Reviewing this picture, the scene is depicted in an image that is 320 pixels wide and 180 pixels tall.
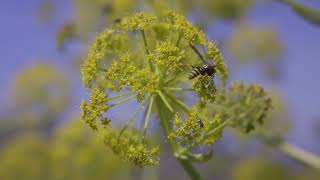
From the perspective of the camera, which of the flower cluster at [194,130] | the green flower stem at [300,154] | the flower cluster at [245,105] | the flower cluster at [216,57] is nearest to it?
the flower cluster at [194,130]

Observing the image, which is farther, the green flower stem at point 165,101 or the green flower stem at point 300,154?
the green flower stem at point 300,154

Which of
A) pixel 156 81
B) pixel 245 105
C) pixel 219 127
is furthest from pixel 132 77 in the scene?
pixel 245 105

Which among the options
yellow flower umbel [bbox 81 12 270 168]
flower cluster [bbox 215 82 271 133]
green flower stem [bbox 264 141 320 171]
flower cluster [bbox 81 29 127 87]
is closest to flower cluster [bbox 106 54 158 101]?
yellow flower umbel [bbox 81 12 270 168]

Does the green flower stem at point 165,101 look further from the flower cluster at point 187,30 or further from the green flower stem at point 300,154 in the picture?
the green flower stem at point 300,154

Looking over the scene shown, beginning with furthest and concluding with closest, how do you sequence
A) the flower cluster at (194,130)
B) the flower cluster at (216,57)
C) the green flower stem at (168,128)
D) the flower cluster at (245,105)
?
the flower cluster at (245,105), the flower cluster at (216,57), the green flower stem at (168,128), the flower cluster at (194,130)

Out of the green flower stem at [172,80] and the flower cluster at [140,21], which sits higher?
the flower cluster at [140,21]

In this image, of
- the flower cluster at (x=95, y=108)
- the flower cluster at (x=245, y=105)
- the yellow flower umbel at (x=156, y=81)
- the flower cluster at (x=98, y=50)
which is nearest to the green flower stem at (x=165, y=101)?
the yellow flower umbel at (x=156, y=81)

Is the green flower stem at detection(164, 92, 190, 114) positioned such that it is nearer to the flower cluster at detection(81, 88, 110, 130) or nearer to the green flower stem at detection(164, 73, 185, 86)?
the green flower stem at detection(164, 73, 185, 86)
